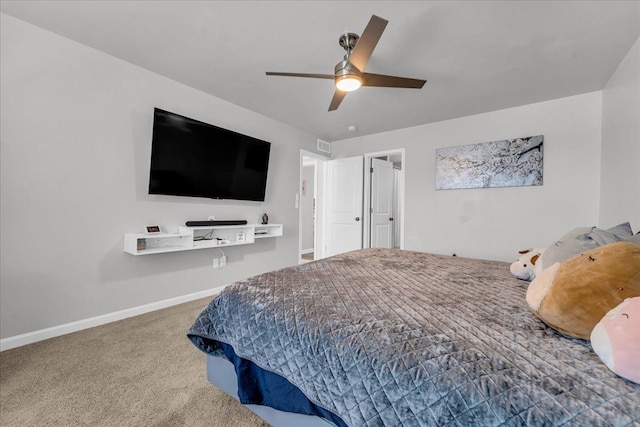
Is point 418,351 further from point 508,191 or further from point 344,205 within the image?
point 344,205

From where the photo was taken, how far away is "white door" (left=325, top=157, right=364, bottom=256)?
4.89 meters

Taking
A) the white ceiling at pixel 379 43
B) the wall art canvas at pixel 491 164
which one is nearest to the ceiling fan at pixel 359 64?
the white ceiling at pixel 379 43

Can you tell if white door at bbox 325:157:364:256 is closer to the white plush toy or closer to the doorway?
the doorway

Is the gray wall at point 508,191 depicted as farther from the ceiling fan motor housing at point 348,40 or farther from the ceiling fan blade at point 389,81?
the ceiling fan motor housing at point 348,40

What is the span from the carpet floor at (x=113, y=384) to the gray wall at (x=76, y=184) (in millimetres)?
411

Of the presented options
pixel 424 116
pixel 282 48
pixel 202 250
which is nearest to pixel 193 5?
pixel 282 48

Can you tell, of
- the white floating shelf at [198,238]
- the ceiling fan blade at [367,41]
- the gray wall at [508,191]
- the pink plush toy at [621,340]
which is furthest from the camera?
the gray wall at [508,191]

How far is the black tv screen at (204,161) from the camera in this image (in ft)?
9.15

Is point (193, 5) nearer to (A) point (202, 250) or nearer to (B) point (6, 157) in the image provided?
(B) point (6, 157)

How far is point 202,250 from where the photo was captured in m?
3.38

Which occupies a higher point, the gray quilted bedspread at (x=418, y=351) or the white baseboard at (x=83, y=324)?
the gray quilted bedspread at (x=418, y=351)

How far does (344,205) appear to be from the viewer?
16.7ft

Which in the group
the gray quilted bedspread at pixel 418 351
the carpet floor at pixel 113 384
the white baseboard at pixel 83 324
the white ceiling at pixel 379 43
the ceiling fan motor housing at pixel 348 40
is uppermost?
the white ceiling at pixel 379 43

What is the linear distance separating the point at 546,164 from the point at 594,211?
28.0 inches
